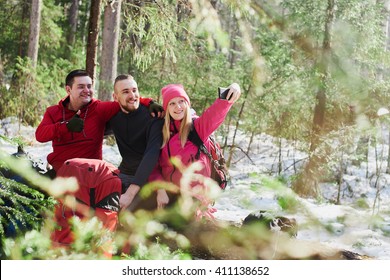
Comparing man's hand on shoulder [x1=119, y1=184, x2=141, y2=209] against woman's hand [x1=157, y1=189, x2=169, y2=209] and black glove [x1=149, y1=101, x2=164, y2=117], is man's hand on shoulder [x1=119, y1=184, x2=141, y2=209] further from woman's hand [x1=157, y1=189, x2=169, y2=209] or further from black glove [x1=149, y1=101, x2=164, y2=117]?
black glove [x1=149, y1=101, x2=164, y2=117]

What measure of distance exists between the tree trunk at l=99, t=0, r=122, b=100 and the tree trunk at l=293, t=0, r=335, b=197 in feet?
16.4

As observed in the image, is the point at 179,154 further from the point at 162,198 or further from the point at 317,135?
the point at 317,135

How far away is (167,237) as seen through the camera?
426 centimetres

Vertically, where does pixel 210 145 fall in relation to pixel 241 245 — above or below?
above

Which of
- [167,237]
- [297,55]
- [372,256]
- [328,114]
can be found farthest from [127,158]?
[328,114]

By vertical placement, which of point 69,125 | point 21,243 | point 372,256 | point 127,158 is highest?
point 69,125

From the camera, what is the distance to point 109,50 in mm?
10719

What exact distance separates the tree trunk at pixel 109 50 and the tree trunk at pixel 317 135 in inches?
196

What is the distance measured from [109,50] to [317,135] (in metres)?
5.31

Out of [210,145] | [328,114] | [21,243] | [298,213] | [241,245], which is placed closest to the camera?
[21,243]

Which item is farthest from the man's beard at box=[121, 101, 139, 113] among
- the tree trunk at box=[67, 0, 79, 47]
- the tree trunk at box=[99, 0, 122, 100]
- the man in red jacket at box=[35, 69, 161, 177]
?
the tree trunk at box=[67, 0, 79, 47]

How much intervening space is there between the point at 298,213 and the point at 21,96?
9593 mm

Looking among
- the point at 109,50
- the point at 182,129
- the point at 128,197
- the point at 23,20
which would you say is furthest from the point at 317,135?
the point at 23,20
